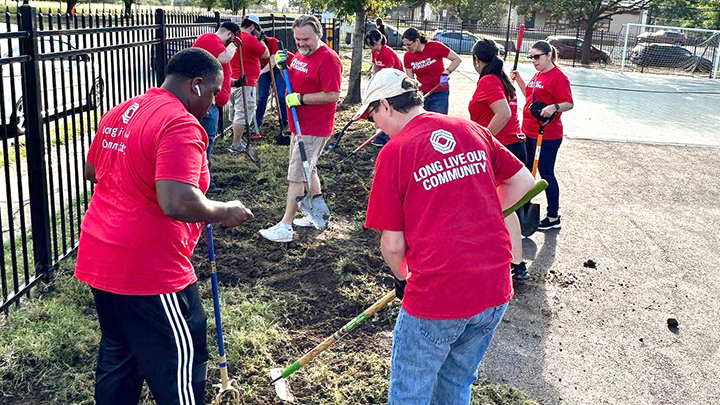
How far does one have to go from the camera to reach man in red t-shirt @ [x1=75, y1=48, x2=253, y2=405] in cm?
253

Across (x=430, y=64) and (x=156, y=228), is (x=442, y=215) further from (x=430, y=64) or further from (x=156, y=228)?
(x=430, y=64)

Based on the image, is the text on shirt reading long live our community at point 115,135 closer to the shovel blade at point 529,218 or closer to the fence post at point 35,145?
the fence post at point 35,145

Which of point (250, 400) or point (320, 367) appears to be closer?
point (250, 400)

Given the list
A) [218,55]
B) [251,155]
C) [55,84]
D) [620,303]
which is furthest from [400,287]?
[251,155]

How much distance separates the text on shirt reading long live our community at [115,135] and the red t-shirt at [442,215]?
102cm

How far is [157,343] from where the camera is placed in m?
2.75

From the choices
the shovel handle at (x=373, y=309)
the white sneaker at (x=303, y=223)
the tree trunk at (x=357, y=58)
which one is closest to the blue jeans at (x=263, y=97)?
the tree trunk at (x=357, y=58)

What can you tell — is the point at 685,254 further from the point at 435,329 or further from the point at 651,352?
the point at 435,329

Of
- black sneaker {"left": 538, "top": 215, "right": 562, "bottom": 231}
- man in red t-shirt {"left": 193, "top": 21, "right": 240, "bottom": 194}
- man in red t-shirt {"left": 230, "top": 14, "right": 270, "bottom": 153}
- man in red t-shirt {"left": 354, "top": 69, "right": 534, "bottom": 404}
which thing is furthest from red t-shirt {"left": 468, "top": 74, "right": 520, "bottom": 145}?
man in red t-shirt {"left": 230, "top": 14, "right": 270, "bottom": 153}

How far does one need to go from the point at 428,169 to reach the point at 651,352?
2903 mm

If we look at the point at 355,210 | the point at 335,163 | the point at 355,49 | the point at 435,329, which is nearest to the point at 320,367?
the point at 435,329

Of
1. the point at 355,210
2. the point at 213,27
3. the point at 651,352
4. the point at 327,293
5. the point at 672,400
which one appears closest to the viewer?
the point at 672,400

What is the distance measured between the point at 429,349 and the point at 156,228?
3.91 feet

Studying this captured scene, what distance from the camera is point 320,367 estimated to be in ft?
13.3
